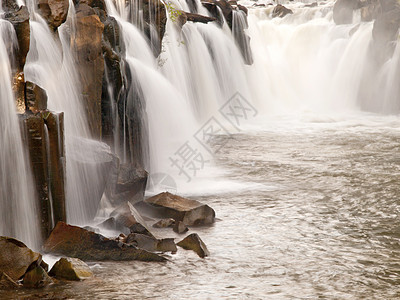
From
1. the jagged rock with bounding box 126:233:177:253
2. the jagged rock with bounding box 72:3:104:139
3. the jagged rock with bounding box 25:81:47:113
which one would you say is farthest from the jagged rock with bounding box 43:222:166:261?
the jagged rock with bounding box 72:3:104:139

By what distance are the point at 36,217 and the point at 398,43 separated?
685 inches

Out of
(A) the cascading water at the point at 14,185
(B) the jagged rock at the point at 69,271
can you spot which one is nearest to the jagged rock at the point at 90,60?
(A) the cascading water at the point at 14,185

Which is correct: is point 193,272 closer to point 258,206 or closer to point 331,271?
point 331,271

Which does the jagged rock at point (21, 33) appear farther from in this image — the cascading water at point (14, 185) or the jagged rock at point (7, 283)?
the jagged rock at point (7, 283)

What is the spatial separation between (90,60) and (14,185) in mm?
3320

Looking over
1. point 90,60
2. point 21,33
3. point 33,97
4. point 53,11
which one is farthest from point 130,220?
point 53,11

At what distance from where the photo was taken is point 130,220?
7.54 meters

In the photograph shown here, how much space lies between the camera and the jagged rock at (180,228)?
25.7 feet

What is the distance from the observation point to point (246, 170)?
1166 cm

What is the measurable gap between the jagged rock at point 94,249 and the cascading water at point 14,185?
1.41 ft

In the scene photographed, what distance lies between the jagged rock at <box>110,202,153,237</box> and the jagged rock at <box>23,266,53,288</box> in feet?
5.46

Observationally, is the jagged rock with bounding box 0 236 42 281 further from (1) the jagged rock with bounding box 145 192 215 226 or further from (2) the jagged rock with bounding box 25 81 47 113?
(1) the jagged rock with bounding box 145 192 215 226

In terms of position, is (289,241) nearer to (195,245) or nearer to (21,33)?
(195,245)

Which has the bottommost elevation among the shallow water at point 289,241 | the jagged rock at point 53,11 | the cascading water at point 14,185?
the shallow water at point 289,241
